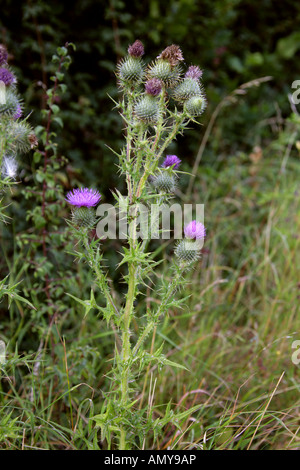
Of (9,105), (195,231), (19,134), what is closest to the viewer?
(9,105)

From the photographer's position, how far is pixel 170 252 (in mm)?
4191

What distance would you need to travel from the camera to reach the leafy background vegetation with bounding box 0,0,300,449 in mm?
2459

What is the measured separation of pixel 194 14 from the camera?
16.0ft

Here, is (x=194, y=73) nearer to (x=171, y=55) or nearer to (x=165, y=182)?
(x=171, y=55)

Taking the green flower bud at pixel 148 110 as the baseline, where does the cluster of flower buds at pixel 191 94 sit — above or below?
above

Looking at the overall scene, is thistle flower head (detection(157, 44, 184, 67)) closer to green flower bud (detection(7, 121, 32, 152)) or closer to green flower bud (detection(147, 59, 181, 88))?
green flower bud (detection(147, 59, 181, 88))

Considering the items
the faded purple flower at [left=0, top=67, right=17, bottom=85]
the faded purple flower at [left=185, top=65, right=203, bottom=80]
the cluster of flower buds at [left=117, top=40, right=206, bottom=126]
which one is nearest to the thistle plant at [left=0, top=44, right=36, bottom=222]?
the faded purple flower at [left=0, top=67, right=17, bottom=85]

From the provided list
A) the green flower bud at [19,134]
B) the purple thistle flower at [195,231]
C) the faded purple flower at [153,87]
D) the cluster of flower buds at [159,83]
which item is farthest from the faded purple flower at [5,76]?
the purple thistle flower at [195,231]

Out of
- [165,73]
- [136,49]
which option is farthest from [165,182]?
[136,49]

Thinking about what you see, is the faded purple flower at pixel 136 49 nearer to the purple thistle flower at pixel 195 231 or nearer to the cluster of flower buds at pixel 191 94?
the cluster of flower buds at pixel 191 94

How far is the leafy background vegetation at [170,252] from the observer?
2459mm

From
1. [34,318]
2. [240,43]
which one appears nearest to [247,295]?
[34,318]
